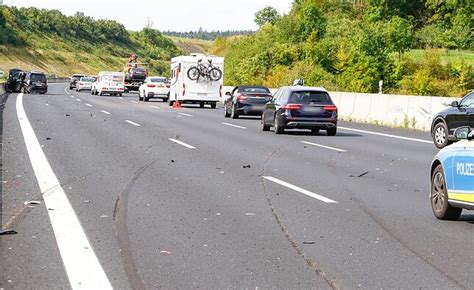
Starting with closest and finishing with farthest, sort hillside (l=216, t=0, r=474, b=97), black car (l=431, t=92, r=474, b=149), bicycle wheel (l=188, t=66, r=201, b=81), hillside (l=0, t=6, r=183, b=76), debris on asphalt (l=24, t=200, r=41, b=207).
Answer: debris on asphalt (l=24, t=200, r=41, b=207)
black car (l=431, t=92, r=474, b=149)
bicycle wheel (l=188, t=66, r=201, b=81)
hillside (l=216, t=0, r=474, b=97)
hillside (l=0, t=6, r=183, b=76)

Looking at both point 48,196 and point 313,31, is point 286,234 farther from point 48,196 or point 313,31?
point 313,31

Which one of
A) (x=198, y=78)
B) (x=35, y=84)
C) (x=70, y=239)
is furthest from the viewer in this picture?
(x=35, y=84)

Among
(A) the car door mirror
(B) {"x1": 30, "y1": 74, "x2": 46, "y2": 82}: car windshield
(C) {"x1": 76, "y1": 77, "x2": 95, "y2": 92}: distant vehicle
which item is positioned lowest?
(C) {"x1": 76, "y1": 77, "x2": 95, "y2": 92}: distant vehicle

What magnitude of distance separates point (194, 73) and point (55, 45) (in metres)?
129

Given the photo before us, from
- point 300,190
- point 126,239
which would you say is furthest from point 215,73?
point 126,239

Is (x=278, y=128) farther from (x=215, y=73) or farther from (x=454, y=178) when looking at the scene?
(x=215, y=73)

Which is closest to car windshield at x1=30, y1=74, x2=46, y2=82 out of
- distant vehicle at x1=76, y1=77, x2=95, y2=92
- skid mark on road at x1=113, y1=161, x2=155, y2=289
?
distant vehicle at x1=76, y1=77, x2=95, y2=92

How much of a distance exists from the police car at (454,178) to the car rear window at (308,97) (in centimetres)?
1471

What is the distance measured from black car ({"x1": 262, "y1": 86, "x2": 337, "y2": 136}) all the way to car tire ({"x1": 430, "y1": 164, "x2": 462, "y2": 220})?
47.7 feet

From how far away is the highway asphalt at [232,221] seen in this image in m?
6.89

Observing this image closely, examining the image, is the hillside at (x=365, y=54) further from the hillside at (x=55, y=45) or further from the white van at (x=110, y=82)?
the hillside at (x=55, y=45)

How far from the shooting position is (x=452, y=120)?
2231cm

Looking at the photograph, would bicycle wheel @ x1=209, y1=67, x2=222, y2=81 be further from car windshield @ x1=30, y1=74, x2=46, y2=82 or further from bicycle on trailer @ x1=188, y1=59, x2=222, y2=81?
car windshield @ x1=30, y1=74, x2=46, y2=82

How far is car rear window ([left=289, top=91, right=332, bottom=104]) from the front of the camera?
986 inches
